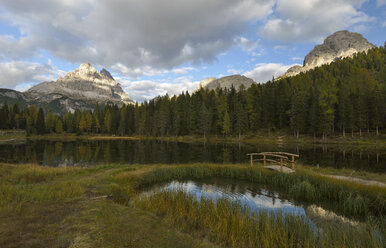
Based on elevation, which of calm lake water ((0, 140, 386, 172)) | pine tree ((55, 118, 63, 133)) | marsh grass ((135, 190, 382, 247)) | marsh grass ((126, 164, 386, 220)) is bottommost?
calm lake water ((0, 140, 386, 172))

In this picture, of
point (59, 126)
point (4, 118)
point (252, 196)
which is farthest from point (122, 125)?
point (252, 196)

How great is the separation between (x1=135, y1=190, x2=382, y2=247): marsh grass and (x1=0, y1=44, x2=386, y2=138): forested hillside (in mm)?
60932

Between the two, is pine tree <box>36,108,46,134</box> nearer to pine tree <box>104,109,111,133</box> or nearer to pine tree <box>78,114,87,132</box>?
pine tree <box>78,114,87,132</box>

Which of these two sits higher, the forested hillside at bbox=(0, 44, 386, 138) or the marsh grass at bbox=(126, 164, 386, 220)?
the forested hillside at bbox=(0, 44, 386, 138)

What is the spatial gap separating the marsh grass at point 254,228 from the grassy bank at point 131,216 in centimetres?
5

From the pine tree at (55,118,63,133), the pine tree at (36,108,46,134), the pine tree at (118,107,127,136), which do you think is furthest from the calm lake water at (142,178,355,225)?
the pine tree at (55,118,63,133)

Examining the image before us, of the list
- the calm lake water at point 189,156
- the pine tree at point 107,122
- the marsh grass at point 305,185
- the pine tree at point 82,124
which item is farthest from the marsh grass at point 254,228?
the pine tree at point 82,124

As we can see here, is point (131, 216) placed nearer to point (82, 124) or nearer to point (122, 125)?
point (122, 125)

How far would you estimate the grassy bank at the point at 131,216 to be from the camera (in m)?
6.49

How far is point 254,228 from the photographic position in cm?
769

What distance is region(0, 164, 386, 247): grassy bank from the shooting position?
6488mm

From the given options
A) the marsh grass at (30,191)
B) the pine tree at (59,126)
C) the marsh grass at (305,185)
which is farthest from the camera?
the pine tree at (59,126)

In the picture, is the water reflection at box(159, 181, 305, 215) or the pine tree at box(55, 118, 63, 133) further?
the pine tree at box(55, 118, 63, 133)

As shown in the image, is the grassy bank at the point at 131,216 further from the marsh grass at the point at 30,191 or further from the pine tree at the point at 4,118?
the pine tree at the point at 4,118
